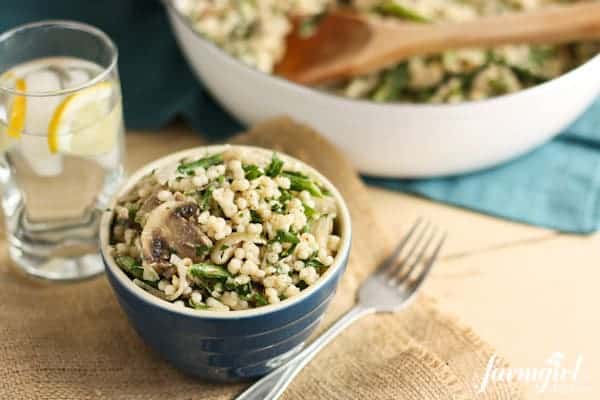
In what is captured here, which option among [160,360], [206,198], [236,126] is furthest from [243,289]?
[236,126]

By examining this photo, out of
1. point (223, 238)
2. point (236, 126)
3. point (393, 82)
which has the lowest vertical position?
point (236, 126)

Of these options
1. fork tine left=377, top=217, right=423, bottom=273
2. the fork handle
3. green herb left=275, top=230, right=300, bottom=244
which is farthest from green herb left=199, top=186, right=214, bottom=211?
fork tine left=377, top=217, right=423, bottom=273

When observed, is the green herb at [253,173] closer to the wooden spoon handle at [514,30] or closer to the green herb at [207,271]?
the green herb at [207,271]

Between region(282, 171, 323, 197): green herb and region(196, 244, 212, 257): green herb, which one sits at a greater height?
region(282, 171, 323, 197): green herb

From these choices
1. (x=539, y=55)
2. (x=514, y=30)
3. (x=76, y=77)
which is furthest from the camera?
(x=539, y=55)

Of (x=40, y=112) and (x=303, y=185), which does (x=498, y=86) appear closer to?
(x=303, y=185)

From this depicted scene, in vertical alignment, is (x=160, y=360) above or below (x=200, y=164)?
below

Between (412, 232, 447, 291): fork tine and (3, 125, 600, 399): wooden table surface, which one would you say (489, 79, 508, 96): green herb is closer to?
(3, 125, 600, 399): wooden table surface
